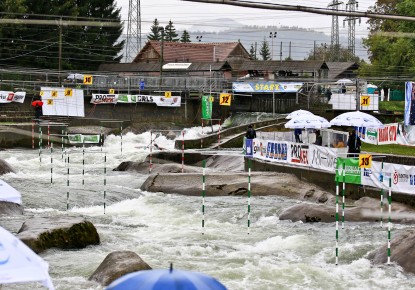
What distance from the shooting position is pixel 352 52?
119m

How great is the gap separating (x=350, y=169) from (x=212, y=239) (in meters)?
5.90

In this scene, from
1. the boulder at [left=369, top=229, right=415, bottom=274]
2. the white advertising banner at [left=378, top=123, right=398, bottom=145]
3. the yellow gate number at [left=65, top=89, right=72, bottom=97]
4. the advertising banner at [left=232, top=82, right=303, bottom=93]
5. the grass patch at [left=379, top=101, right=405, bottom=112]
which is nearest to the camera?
the boulder at [left=369, top=229, right=415, bottom=274]

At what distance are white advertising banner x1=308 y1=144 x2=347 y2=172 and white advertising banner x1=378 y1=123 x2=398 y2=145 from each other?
24.9 feet

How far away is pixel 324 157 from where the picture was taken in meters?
30.0

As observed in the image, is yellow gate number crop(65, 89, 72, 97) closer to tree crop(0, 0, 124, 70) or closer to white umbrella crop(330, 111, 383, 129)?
tree crop(0, 0, 124, 70)

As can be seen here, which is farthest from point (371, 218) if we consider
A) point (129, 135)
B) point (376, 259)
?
point (129, 135)

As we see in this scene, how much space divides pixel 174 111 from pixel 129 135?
9754mm

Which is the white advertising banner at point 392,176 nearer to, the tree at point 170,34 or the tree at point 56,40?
the tree at point 56,40

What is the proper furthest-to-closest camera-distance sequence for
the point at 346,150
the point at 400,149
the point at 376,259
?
the point at 400,149, the point at 346,150, the point at 376,259

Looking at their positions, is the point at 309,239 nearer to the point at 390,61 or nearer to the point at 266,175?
the point at 266,175

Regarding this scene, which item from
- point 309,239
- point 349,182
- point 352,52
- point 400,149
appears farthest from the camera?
point 352,52

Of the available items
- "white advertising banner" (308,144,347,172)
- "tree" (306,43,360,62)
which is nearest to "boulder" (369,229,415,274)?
"white advertising banner" (308,144,347,172)

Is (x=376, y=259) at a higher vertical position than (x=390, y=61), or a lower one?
lower

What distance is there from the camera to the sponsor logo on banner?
3179cm
